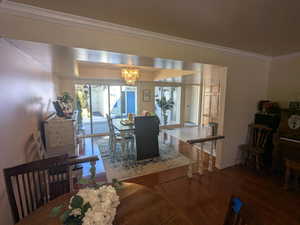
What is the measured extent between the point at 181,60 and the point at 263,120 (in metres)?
2.31

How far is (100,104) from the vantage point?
219 inches

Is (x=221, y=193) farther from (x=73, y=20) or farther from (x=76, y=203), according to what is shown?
(x=73, y=20)

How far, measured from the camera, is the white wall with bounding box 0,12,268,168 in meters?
1.44

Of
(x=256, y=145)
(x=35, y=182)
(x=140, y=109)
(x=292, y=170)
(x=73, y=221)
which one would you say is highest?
(x=140, y=109)

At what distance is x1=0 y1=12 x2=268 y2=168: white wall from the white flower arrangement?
1.60 m

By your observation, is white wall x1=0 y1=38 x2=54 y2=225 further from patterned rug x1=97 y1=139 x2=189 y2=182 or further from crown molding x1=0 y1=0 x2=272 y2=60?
patterned rug x1=97 y1=139 x2=189 y2=182

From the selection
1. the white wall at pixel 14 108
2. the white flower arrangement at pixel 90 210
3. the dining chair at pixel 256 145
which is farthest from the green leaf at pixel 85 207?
the dining chair at pixel 256 145

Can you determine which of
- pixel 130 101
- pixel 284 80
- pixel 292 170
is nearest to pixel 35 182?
pixel 292 170

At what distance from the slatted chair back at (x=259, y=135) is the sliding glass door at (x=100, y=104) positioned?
13.9 ft

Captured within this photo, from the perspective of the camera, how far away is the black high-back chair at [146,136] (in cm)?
318

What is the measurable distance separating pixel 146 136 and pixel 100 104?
309cm

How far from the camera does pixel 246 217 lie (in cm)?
64

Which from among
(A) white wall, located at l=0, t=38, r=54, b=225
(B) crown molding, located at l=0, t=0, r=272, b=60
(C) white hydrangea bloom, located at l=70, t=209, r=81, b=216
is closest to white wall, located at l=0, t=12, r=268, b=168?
(B) crown molding, located at l=0, t=0, r=272, b=60

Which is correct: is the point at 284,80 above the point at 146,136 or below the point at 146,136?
above
